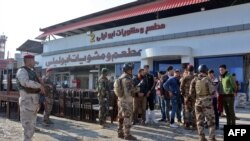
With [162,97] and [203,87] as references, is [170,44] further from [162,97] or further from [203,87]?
[203,87]

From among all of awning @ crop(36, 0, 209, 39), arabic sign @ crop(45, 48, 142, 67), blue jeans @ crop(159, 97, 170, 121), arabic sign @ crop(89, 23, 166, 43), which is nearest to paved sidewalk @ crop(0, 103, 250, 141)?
blue jeans @ crop(159, 97, 170, 121)

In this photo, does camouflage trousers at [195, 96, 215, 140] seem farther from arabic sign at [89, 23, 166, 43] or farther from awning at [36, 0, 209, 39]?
arabic sign at [89, 23, 166, 43]

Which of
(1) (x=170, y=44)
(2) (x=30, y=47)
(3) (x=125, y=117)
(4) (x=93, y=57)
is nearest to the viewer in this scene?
(3) (x=125, y=117)

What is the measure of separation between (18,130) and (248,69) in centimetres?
1255

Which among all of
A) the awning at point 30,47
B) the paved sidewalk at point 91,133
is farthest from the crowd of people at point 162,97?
the awning at point 30,47

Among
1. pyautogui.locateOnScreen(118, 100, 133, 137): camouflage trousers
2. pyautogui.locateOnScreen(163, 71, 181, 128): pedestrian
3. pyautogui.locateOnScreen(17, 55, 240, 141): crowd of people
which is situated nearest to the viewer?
pyautogui.locateOnScreen(17, 55, 240, 141): crowd of people

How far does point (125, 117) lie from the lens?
25.9ft

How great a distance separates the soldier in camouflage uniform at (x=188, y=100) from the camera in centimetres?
885

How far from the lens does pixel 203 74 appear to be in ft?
24.4

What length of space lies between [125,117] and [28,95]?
8.09ft

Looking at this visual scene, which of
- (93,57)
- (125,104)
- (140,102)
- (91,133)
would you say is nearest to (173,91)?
(140,102)

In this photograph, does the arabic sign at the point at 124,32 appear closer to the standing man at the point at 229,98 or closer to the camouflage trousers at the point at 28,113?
the standing man at the point at 229,98

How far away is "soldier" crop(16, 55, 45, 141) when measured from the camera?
21.7 ft

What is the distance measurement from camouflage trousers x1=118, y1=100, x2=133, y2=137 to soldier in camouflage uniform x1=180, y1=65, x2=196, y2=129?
178 cm
